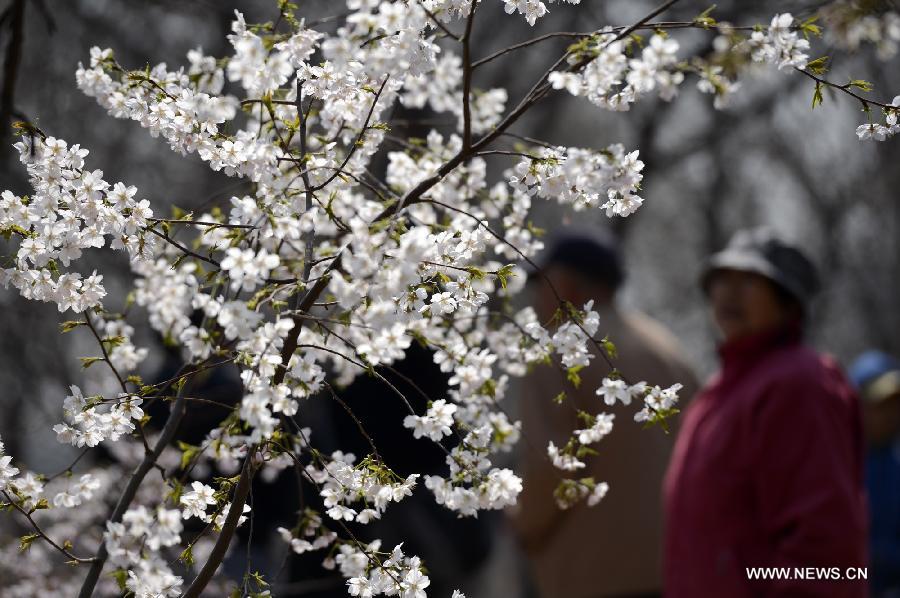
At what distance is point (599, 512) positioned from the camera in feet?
11.2

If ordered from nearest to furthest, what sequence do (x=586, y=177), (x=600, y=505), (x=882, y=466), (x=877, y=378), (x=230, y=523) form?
(x=586, y=177) → (x=230, y=523) → (x=600, y=505) → (x=882, y=466) → (x=877, y=378)

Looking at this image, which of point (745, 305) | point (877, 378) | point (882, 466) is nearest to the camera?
point (745, 305)

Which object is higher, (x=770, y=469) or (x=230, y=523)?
(x=770, y=469)

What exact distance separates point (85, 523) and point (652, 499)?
1.93 metres

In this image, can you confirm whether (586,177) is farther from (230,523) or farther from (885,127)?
→ (230,523)

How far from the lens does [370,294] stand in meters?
1.30

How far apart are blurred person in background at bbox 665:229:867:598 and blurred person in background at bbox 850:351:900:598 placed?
1.72 meters

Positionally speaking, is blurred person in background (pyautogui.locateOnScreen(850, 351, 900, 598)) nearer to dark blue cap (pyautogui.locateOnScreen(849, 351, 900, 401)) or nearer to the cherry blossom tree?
dark blue cap (pyautogui.locateOnScreen(849, 351, 900, 401))

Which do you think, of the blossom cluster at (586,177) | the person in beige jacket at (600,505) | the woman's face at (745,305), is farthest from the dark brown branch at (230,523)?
the woman's face at (745,305)

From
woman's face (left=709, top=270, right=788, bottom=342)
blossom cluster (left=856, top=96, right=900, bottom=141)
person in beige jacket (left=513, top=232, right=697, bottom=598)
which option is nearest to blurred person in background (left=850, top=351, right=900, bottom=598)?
person in beige jacket (left=513, top=232, right=697, bottom=598)

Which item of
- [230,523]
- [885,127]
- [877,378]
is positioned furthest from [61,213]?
[877,378]

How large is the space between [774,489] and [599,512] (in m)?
0.93

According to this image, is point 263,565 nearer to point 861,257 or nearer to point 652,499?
point 652,499

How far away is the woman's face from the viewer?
10.00ft
